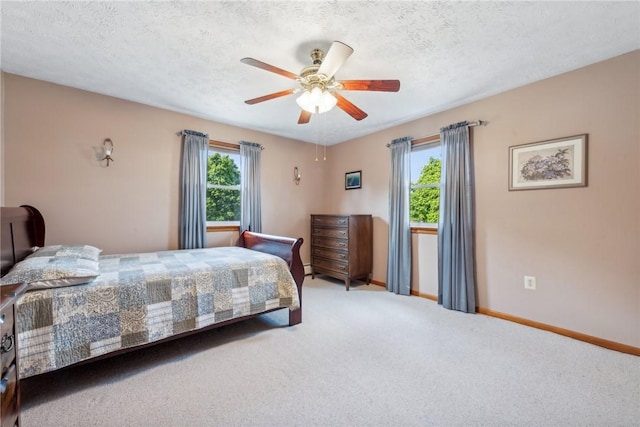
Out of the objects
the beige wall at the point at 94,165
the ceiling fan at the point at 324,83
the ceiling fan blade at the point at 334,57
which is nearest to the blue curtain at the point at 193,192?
the beige wall at the point at 94,165

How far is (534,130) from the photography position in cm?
269

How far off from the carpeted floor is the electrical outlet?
39 cm

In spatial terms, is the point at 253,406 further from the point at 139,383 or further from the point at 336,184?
the point at 336,184

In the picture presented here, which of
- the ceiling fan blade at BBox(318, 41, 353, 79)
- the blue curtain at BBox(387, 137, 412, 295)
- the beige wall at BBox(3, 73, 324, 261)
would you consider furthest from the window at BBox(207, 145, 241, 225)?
the ceiling fan blade at BBox(318, 41, 353, 79)

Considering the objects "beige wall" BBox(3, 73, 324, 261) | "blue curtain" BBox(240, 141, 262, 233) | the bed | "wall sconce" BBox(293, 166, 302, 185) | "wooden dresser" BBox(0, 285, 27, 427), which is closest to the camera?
"wooden dresser" BBox(0, 285, 27, 427)

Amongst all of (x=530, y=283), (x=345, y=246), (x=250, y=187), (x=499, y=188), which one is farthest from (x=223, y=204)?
(x=530, y=283)

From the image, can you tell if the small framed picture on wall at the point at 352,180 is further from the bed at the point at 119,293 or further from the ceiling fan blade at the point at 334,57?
the ceiling fan blade at the point at 334,57

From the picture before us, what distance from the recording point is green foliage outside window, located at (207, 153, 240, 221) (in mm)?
3881

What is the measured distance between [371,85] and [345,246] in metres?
2.43

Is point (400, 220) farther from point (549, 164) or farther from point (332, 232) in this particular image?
point (549, 164)

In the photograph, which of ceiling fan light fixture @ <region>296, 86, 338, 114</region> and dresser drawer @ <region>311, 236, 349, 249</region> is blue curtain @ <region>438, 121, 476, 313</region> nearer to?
dresser drawer @ <region>311, 236, 349, 249</region>

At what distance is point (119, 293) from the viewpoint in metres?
1.85

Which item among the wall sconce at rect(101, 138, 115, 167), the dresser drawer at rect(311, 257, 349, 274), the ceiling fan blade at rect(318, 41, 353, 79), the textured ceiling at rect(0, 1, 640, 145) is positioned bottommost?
the dresser drawer at rect(311, 257, 349, 274)

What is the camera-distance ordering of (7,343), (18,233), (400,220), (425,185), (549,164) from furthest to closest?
(400,220) → (425,185) → (549,164) → (18,233) → (7,343)
